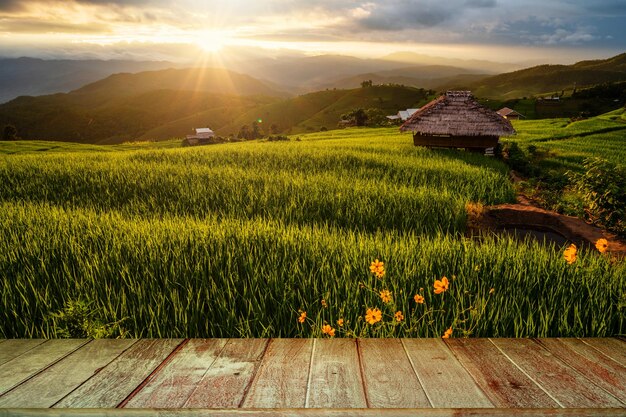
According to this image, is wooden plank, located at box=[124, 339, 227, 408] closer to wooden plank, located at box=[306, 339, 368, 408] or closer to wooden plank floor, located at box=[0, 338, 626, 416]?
wooden plank floor, located at box=[0, 338, 626, 416]

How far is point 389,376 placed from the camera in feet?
5.87

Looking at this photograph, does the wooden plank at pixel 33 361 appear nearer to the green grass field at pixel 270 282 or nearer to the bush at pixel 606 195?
the green grass field at pixel 270 282

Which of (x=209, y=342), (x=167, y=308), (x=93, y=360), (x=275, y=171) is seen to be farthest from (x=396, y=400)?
(x=275, y=171)

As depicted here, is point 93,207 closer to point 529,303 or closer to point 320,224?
point 320,224

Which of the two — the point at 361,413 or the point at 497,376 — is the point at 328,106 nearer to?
the point at 497,376

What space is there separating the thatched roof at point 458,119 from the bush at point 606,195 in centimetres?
1081

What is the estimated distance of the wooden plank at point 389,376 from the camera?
160 cm

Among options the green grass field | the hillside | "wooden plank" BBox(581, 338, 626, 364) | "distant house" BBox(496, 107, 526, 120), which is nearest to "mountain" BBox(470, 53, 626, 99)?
the hillside

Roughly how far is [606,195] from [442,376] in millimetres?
7423

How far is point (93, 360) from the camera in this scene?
77.8 inches

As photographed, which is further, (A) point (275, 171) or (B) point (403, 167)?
(B) point (403, 167)

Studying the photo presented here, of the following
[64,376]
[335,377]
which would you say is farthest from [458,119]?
[64,376]

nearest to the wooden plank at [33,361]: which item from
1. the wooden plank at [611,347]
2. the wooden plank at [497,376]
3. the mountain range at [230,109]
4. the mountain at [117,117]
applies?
the wooden plank at [497,376]

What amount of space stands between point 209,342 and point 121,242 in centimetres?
217
